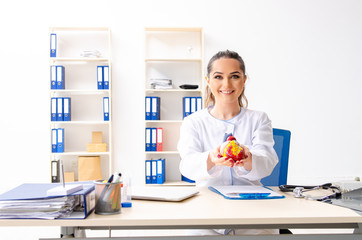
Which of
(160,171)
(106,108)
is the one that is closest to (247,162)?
(160,171)

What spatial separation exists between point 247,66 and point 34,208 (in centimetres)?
353

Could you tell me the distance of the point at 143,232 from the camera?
3.28 m

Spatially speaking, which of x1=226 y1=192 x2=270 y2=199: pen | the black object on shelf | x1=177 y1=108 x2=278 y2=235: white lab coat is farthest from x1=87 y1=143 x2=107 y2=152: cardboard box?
x1=226 y1=192 x2=270 y2=199: pen

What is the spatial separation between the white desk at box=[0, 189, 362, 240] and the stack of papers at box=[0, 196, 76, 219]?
0.02 m

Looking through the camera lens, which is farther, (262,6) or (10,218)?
(262,6)

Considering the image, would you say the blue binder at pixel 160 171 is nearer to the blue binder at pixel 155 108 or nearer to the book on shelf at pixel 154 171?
the book on shelf at pixel 154 171

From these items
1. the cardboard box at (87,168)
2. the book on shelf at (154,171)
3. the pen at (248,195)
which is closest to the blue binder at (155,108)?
the book on shelf at (154,171)

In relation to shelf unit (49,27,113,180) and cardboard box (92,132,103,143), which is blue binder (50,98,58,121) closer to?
shelf unit (49,27,113,180)

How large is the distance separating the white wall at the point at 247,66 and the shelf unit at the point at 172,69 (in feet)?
0.35

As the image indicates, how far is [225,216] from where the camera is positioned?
1.12m

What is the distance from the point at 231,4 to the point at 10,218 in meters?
3.75

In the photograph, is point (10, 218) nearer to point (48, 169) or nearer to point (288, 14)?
point (48, 169)

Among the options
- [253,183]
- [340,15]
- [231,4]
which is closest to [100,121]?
[231,4]

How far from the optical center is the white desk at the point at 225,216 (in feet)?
3.59
